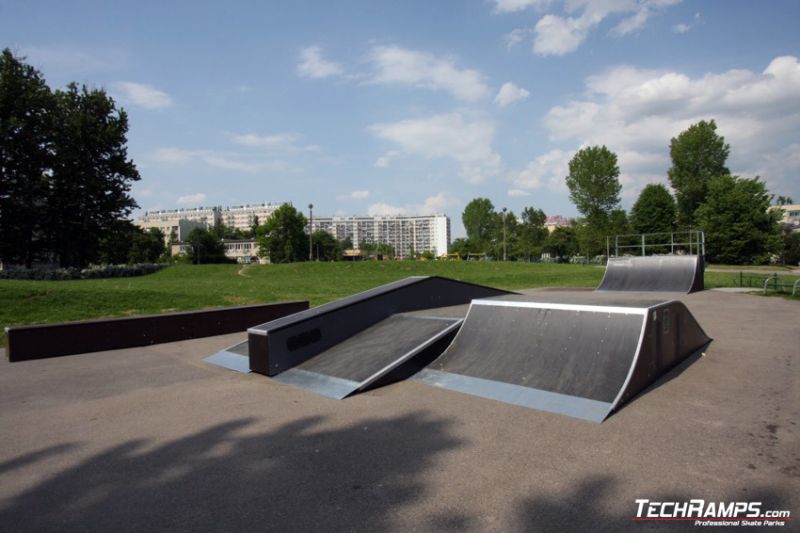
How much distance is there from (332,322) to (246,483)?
12.8 feet

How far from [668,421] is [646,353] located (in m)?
1.03

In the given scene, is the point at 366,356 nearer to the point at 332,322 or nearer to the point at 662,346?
the point at 332,322

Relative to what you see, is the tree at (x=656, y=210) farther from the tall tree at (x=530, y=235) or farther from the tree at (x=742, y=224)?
the tall tree at (x=530, y=235)

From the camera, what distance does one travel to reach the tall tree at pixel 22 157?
2994cm

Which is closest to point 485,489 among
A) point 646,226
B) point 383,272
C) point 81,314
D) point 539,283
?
point 81,314

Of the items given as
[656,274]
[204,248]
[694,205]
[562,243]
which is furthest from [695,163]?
[204,248]

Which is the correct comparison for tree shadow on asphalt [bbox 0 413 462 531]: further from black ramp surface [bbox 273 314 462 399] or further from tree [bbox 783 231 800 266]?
tree [bbox 783 231 800 266]

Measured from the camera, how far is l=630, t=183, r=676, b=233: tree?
52062mm

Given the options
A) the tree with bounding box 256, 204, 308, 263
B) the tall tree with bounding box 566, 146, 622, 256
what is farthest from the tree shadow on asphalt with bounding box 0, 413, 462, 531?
the tree with bounding box 256, 204, 308, 263

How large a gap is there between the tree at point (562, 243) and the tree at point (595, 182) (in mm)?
26156

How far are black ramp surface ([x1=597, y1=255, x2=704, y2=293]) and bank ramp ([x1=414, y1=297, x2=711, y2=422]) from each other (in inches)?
514

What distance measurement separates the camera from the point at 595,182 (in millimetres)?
55188

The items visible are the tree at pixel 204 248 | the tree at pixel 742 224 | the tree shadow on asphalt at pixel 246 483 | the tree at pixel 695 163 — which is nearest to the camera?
the tree shadow on asphalt at pixel 246 483

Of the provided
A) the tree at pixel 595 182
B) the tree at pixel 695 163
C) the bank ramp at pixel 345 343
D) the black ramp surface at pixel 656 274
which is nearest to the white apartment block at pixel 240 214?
the tree at pixel 595 182
